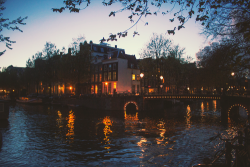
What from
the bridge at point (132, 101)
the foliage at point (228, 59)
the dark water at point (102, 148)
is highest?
the foliage at point (228, 59)

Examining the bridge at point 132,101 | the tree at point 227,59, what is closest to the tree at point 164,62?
the bridge at point 132,101

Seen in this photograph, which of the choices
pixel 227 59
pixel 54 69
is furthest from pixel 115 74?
pixel 227 59

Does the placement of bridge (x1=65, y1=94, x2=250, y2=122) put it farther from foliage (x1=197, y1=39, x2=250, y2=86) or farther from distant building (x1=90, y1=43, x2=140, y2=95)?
foliage (x1=197, y1=39, x2=250, y2=86)

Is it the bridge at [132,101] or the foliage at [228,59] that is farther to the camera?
the bridge at [132,101]

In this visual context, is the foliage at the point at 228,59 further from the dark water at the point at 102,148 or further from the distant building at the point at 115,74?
the distant building at the point at 115,74

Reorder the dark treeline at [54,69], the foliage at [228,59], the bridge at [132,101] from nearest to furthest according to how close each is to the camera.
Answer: the foliage at [228,59], the bridge at [132,101], the dark treeline at [54,69]

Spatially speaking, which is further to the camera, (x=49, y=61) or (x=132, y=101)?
(x=49, y=61)

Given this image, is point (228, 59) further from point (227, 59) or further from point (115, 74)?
point (115, 74)

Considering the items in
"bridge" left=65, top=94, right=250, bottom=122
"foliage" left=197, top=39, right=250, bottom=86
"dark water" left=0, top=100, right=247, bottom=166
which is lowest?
"dark water" left=0, top=100, right=247, bottom=166

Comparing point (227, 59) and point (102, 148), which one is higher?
point (227, 59)

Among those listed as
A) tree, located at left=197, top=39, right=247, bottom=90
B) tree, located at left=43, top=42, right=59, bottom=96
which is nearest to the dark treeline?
tree, located at left=43, top=42, right=59, bottom=96

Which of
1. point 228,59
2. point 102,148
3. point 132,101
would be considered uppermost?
point 228,59

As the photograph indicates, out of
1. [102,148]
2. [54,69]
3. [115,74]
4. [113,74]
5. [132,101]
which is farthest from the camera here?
[54,69]

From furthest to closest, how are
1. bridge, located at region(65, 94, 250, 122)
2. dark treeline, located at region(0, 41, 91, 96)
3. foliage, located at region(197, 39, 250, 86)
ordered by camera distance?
dark treeline, located at region(0, 41, 91, 96) < bridge, located at region(65, 94, 250, 122) < foliage, located at region(197, 39, 250, 86)
